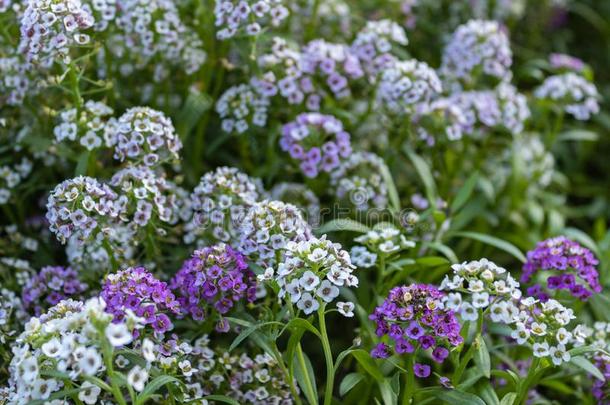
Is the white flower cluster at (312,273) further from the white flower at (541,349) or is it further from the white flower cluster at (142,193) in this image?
the white flower cluster at (142,193)

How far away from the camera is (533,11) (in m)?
7.05

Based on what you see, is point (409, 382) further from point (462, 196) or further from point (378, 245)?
point (462, 196)

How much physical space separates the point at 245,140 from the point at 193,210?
25.5 inches

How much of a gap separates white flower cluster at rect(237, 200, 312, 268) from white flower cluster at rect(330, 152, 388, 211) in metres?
0.97

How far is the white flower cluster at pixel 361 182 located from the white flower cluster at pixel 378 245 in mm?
618

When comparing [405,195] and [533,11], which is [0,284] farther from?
[533,11]

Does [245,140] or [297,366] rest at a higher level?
[245,140]

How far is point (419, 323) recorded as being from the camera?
10.2ft

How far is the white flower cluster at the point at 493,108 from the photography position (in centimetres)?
502

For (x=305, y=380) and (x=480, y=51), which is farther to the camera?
(x=480, y=51)

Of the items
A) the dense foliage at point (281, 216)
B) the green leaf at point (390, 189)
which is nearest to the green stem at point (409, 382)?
the dense foliage at point (281, 216)

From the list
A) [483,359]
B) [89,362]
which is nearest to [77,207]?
[89,362]

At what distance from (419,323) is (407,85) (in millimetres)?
1851

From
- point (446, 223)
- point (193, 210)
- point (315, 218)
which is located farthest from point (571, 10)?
point (193, 210)
